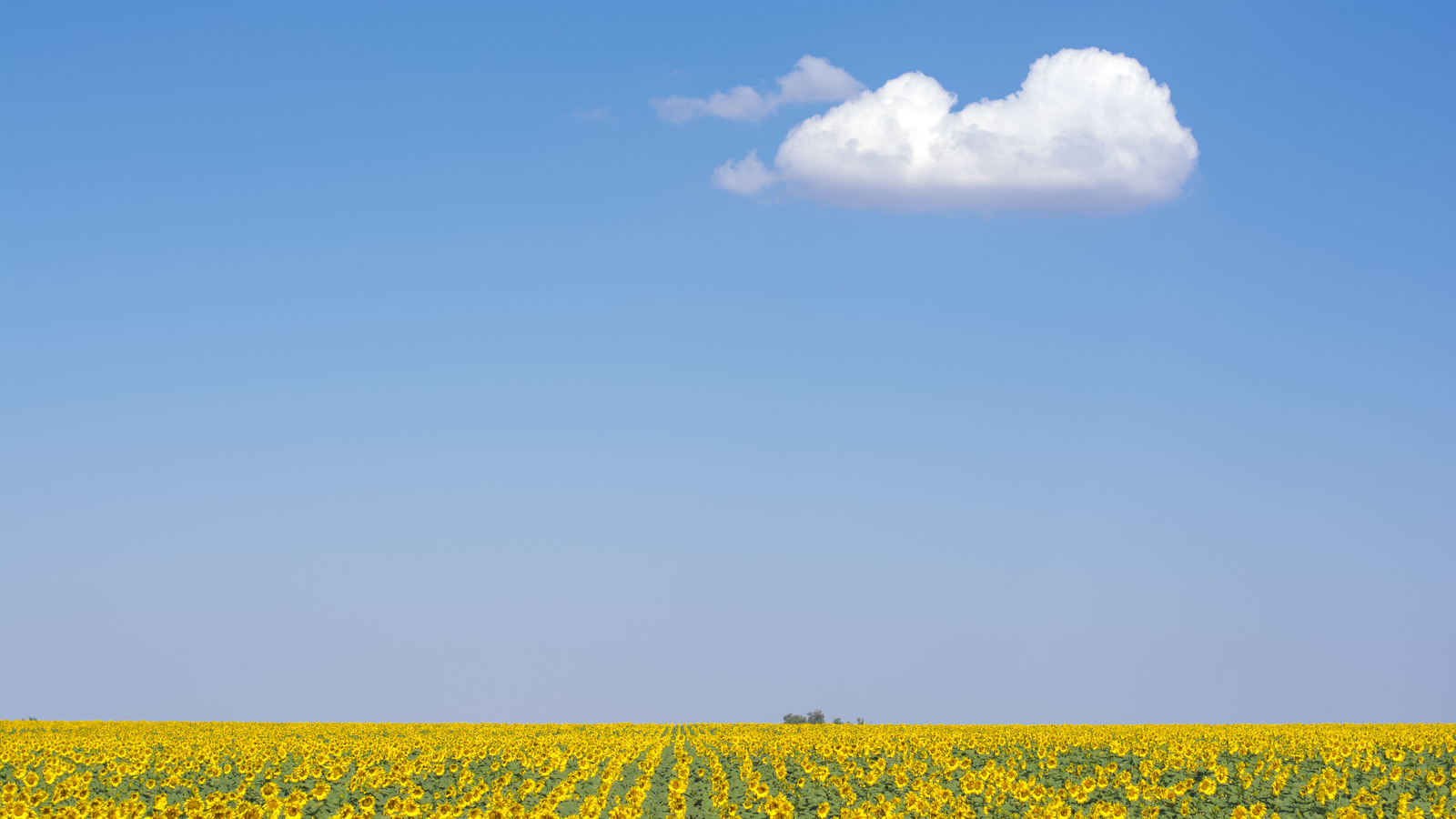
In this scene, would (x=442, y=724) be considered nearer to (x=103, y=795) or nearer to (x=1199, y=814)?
(x=103, y=795)

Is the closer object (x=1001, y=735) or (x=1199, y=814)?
(x=1199, y=814)

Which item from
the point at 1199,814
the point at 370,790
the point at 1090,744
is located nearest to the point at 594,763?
the point at 370,790

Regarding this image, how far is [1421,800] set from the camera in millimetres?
27969

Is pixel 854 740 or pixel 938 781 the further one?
pixel 854 740

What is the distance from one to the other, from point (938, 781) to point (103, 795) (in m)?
17.1

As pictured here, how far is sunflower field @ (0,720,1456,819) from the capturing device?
2100cm

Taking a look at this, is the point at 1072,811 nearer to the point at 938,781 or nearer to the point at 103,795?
the point at 938,781

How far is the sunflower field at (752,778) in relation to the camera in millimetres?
21000

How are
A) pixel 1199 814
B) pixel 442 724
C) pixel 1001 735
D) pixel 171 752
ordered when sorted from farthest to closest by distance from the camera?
pixel 442 724 < pixel 1001 735 < pixel 171 752 < pixel 1199 814

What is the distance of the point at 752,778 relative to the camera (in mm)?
25484

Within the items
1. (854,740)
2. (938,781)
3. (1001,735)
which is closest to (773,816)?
(938,781)

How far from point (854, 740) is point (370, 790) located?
20.9 m

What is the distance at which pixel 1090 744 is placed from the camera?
43.6m

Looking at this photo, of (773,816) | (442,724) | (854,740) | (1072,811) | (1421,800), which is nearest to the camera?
(773,816)
